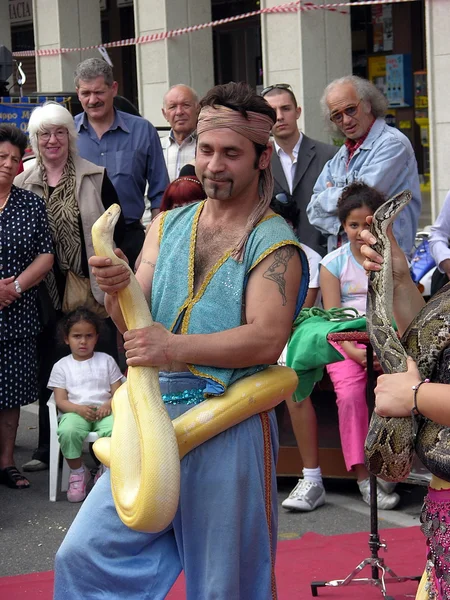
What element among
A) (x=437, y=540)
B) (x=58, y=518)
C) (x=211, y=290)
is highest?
(x=211, y=290)

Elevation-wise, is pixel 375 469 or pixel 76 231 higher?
pixel 76 231

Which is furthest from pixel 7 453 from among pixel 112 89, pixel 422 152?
pixel 422 152

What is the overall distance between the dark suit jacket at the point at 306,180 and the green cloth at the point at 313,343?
1.46m

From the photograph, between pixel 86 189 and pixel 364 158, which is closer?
pixel 364 158

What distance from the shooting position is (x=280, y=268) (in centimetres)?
359

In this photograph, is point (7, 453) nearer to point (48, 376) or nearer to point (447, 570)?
point (48, 376)

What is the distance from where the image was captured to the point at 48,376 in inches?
307

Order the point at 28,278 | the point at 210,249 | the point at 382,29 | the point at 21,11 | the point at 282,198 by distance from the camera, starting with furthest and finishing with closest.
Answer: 1. the point at 21,11
2. the point at 382,29
3. the point at 282,198
4. the point at 28,278
5. the point at 210,249

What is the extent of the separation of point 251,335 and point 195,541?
0.71 metres

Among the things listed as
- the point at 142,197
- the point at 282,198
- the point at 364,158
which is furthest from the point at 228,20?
the point at 364,158

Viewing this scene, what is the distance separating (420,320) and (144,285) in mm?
991

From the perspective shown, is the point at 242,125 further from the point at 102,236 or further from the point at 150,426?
the point at 150,426

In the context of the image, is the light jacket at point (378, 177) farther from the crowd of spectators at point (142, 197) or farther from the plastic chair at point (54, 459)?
the plastic chair at point (54, 459)

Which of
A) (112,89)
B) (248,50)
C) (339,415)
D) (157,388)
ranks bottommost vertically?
(339,415)
